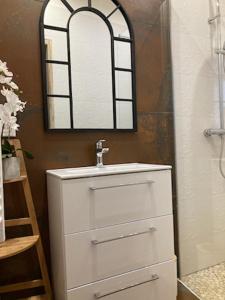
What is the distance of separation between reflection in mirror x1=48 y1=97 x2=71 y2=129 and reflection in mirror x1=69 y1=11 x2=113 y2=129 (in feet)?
0.17

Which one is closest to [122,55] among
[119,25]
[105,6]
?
[119,25]

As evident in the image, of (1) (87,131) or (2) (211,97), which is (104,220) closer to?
(1) (87,131)

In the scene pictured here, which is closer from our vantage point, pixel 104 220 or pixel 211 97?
pixel 104 220

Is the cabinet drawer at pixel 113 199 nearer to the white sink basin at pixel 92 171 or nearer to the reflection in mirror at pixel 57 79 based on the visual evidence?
the white sink basin at pixel 92 171

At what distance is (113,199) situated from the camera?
4.41 ft

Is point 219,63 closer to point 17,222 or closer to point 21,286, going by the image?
point 17,222

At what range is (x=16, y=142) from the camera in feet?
4.51

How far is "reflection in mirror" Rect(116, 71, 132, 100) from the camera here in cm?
172

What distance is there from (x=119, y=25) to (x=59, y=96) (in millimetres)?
635

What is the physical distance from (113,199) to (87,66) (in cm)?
84

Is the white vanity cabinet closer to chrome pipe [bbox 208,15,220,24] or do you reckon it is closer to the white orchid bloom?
the white orchid bloom

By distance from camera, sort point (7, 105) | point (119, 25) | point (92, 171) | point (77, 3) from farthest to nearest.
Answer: point (119, 25), point (77, 3), point (92, 171), point (7, 105)

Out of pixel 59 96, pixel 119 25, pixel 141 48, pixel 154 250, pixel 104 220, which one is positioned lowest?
pixel 154 250

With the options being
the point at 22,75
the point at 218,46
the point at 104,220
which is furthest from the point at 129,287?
the point at 218,46
